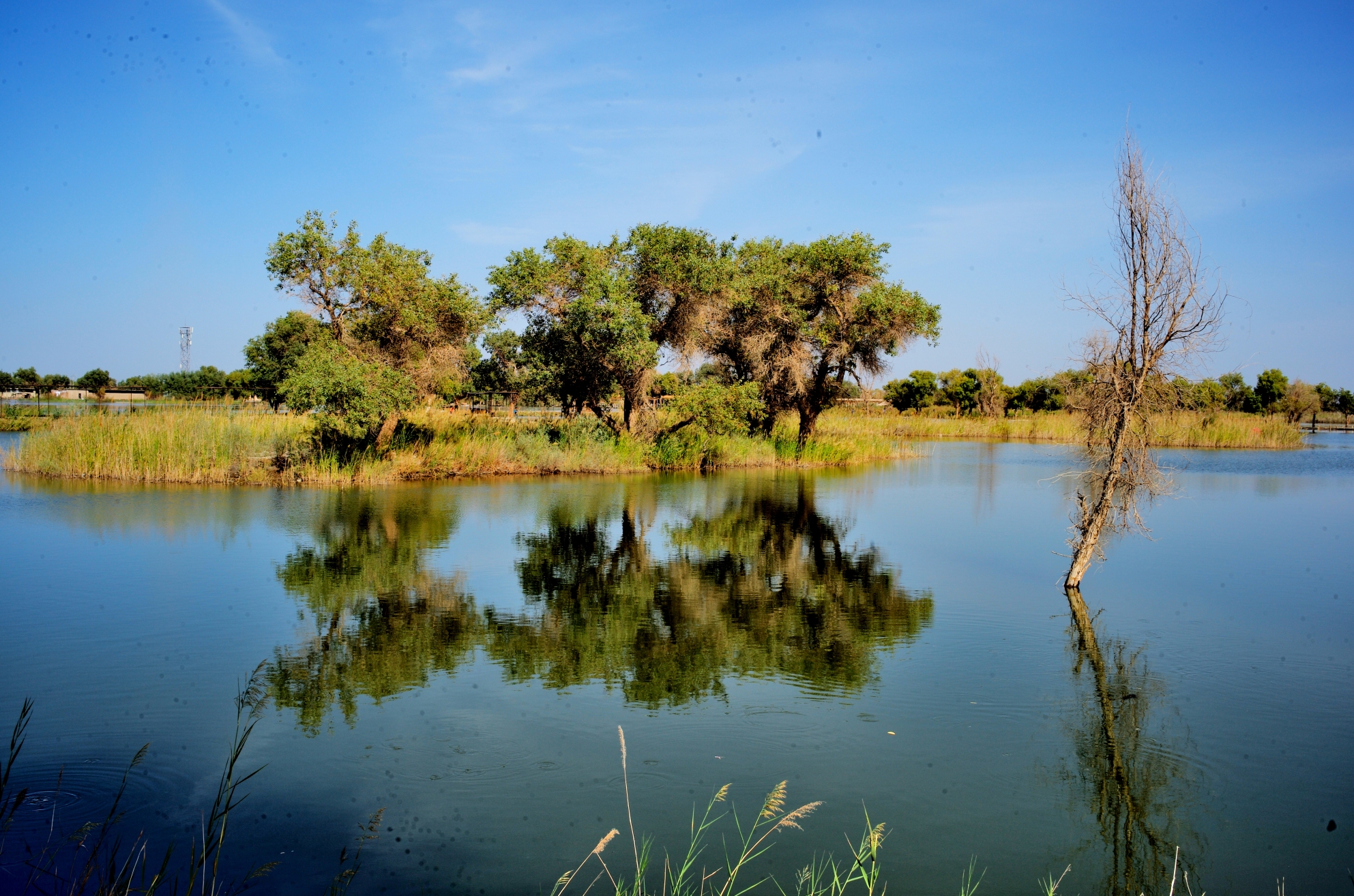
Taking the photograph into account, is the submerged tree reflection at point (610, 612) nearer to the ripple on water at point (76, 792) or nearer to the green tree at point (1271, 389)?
the ripple on water at point (76, 792)

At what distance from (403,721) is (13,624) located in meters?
5.02

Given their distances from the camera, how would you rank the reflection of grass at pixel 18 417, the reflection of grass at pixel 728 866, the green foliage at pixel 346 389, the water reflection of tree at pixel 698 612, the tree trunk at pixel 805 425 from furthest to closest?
the reflection of grass at pixel 18 417 < the tree trunk at pixel 805 425 < the green foliage at pixel 346 389 < the water reflection of tree at pixel 698 612 < the reflection of grass at pixel 728 866

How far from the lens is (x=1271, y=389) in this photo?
2347 inches

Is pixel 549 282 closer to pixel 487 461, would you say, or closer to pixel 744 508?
pixel 487 461

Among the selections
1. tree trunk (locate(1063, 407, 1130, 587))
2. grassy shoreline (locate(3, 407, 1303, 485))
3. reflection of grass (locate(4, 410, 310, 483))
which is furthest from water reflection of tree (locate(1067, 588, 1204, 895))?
reflection of grass (locate(4, 410, 310, 483))

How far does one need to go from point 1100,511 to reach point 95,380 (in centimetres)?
7097

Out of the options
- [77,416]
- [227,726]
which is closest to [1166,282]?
[227,726]

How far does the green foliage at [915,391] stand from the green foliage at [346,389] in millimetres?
50600

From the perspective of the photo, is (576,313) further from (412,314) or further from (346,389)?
(346,389)

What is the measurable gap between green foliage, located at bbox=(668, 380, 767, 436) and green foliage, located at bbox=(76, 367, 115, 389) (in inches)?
2056

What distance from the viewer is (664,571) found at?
38.6 ft

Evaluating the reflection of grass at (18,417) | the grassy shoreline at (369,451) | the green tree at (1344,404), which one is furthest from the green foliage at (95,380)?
the green tree at (1344,404)

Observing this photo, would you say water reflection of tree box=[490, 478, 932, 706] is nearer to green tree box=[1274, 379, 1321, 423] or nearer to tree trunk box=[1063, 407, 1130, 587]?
tree trunk box=[1063, 407, 1130, 587]

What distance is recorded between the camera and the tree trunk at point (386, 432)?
2279 cm
